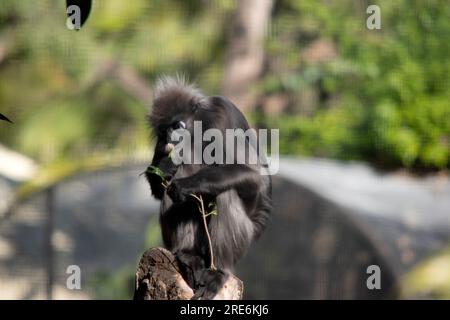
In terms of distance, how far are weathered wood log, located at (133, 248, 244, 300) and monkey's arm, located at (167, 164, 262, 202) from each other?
376mm

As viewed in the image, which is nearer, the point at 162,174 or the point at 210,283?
the point at 210,283

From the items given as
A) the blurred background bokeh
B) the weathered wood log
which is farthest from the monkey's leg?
the blurred background bokeh

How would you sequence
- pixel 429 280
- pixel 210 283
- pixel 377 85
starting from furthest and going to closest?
pixel 377 85
pixel 429 280
pixel 210 283

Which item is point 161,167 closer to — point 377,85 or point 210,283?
point 210,283

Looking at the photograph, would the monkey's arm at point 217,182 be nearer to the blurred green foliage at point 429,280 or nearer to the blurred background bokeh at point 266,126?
the blurred background bokeh at point 266,126

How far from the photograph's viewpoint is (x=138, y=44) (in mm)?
11008

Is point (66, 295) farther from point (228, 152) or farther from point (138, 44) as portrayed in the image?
point (228, 152)

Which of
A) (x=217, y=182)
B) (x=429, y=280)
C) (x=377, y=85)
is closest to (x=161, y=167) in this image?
(x=217, y=182)

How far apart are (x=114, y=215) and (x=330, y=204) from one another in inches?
96.2

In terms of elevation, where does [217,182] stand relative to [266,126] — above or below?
below

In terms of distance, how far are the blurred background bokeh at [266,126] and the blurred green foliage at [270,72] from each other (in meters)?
0.02

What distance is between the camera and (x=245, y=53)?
11039 mm

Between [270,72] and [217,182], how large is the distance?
616 cm

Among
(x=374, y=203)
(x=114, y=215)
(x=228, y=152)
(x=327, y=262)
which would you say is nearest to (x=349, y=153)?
(x=374, y=203)
